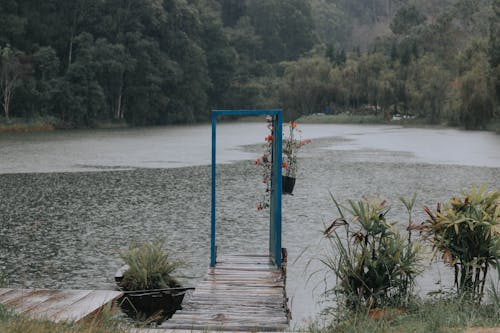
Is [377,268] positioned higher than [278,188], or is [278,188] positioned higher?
[278,188]

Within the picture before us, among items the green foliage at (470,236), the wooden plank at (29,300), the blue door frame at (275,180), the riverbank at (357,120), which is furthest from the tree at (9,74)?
the green foliage at (470,236)

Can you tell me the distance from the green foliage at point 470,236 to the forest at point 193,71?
37.5 metres

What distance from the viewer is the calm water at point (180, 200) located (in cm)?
850

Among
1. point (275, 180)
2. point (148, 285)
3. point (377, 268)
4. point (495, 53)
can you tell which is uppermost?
point (495, 53)

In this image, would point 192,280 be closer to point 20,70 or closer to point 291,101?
point 20,70

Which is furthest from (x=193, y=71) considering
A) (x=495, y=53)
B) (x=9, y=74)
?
(x=495, y=53)

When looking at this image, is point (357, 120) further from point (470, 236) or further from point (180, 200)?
point (470, 236)

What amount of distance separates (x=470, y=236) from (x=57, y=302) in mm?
3405

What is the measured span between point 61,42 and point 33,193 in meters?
46.8

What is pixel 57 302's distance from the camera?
5578mm

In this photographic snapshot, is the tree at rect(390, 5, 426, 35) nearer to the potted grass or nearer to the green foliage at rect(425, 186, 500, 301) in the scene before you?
the potted grass

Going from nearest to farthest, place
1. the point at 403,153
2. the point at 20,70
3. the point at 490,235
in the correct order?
the point at 490,235
the point at 403,153
the point at 20,70

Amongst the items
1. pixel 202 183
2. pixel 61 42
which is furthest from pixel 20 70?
pixel 202 183

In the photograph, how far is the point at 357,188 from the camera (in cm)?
1666
